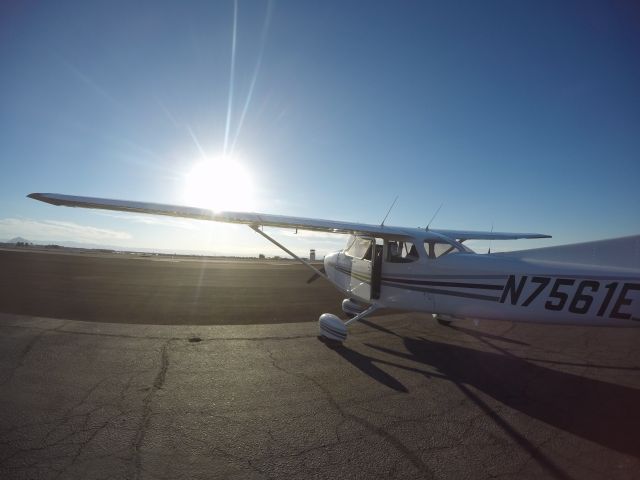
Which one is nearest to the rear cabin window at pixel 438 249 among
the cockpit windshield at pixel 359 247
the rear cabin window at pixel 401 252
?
the rear cabin window at pixel 401 252

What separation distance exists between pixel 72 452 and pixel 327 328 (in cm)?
429

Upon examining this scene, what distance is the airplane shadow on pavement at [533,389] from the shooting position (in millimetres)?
3516

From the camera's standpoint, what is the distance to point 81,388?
4.09m

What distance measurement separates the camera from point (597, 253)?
5.32 m

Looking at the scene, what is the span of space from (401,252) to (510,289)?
2.30 meters

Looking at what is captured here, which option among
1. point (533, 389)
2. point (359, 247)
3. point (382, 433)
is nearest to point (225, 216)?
point (359, 247)

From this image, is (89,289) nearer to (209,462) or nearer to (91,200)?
(91,200)

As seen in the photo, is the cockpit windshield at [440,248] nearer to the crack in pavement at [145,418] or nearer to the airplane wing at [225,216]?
the airplane wing at [225,216]

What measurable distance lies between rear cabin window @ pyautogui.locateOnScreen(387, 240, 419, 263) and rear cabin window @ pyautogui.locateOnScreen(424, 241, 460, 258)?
0.26 m

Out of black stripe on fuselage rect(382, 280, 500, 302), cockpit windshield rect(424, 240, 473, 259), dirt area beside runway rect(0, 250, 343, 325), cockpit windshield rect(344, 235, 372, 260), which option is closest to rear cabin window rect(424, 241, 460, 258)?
cockpit windshield rect(424, 240, 473, 259)

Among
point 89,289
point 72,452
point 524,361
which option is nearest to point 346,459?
point 72,452

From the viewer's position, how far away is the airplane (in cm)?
486

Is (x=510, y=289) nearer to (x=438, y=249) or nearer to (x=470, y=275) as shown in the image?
(x=470, y=275)

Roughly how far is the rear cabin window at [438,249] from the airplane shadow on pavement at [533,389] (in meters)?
1.87
